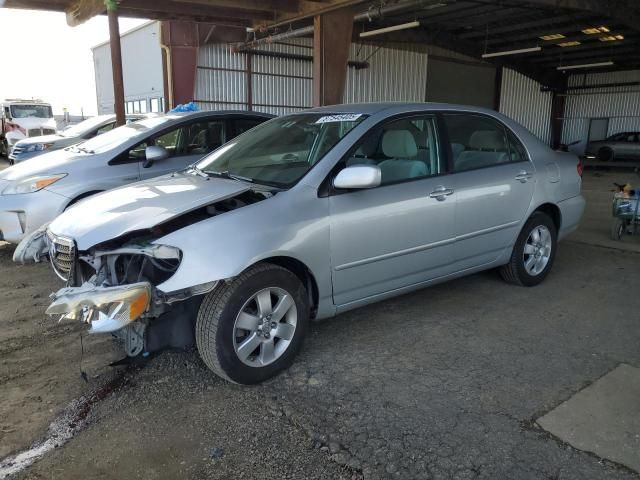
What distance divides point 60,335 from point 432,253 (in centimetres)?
276

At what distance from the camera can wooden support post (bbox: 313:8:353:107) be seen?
30.7 ft

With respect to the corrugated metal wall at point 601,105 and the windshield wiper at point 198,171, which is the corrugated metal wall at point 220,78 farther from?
the corrugated metal wall at point 601,105

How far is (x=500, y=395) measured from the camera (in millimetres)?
2912

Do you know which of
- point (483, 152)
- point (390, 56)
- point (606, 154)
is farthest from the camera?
point (606, 154)

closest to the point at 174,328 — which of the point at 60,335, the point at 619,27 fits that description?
the point at 60,335

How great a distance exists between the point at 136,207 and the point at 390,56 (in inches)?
713

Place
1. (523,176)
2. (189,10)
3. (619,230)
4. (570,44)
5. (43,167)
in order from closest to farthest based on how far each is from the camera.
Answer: (523,176) < (43,167) < (619,230) < (189,10) < (570,44)

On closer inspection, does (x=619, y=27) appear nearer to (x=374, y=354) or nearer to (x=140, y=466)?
(x=374, y=354)

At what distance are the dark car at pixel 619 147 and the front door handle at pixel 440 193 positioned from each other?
20013mm

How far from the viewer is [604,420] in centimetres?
267

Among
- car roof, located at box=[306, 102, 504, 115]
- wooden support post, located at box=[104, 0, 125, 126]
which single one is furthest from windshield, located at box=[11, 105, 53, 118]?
car roof, located at box=[306, 102, 504, 115]

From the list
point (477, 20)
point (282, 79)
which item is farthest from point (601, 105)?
point (282, 79)

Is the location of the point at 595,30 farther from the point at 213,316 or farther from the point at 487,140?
the point at 213,316

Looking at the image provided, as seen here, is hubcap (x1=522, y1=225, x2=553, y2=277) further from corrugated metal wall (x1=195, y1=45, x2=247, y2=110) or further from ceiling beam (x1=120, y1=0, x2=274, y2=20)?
corrugated metal wall (x1=195, y1=45, x2=247, y2=110)
